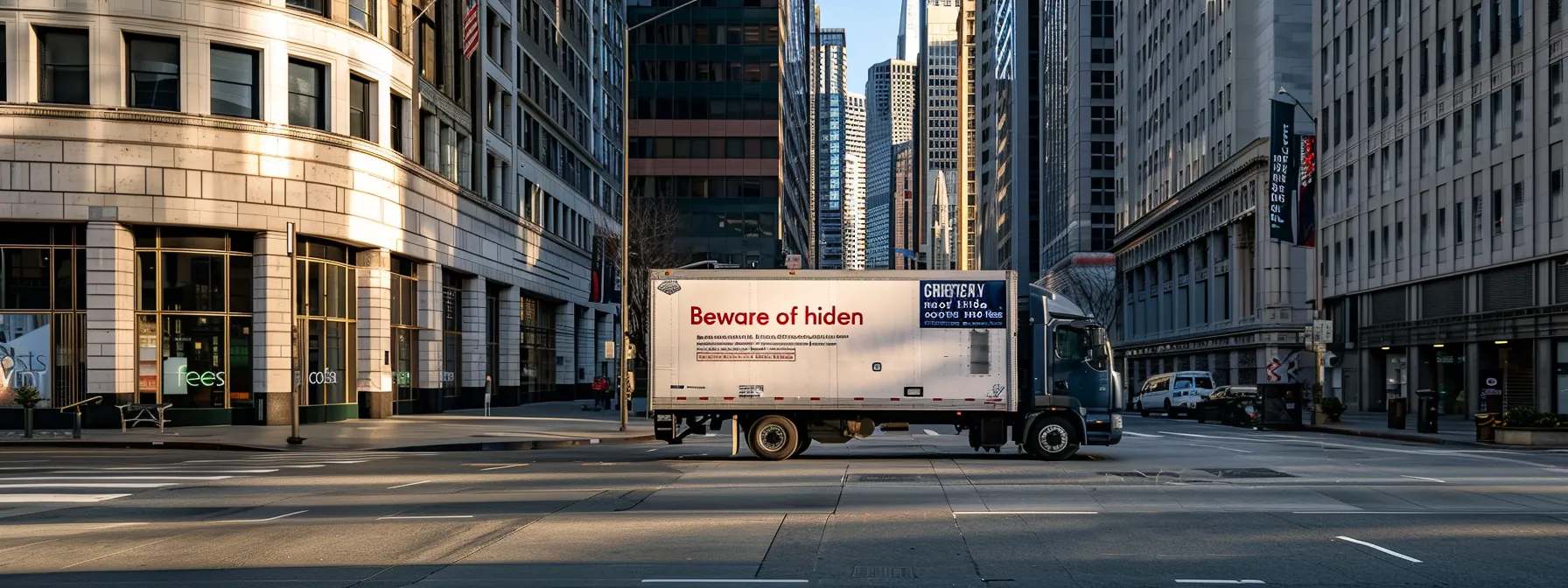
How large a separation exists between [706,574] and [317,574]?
3.19 meters

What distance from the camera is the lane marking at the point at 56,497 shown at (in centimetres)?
1875

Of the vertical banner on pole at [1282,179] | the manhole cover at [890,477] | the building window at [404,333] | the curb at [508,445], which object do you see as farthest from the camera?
the vertical banner on pole at [1282,179]

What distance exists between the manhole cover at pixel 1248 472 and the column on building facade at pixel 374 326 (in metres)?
29.1

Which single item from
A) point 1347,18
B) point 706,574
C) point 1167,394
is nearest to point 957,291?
point 706,574

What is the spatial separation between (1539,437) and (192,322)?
33621 millimetres

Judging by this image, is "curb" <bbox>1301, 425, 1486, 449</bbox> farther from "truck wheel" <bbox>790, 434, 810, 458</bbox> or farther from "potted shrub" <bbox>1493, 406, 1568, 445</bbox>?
"truck wheel" <bbox>790, 434, 810, 458</bbox>

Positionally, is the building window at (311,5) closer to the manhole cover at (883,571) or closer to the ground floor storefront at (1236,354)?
the manhole cover at (883,571)

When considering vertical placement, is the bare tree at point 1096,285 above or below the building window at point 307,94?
below

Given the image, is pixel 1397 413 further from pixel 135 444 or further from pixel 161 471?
pixel 135 444

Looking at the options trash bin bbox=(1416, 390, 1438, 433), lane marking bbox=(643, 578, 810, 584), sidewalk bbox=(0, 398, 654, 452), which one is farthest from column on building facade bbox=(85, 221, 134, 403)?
trash bin bbox=(1416, 390, 1438, 433)

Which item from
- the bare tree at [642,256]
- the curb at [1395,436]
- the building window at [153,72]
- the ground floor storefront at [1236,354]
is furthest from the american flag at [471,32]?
the ground floor storefront at [1236,354]

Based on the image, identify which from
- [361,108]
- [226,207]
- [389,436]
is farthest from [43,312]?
[361,108]

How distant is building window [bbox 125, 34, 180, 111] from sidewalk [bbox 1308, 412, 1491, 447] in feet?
108

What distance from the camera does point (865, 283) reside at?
25.1m
